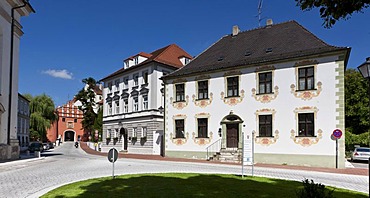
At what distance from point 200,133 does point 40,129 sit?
149 ft

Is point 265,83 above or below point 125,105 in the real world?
above

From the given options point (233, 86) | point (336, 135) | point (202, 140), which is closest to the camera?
point (336, 135)

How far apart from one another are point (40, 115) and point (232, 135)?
4931 centimetres

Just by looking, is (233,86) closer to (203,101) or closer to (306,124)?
(203,101)

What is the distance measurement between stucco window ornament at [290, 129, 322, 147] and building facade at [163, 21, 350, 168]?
67mm

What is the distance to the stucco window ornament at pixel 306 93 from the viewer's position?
23.0 metres

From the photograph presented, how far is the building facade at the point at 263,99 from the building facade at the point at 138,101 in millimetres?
5824

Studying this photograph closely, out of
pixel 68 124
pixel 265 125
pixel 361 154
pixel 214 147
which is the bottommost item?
pixel 361 154

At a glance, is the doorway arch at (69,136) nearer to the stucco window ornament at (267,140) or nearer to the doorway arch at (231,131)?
the doorway arch at (231,131)

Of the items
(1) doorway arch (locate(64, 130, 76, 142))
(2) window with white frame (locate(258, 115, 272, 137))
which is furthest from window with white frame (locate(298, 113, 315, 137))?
(1) doorway arch (locate(64, 130, 76, 142))

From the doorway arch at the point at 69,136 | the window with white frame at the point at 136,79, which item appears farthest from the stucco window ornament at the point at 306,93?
the doorway arch at the point at 69,136

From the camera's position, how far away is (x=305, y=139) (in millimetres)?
23156

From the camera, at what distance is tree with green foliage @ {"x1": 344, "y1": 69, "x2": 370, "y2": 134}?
41.1 metres

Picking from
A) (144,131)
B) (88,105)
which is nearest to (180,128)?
(144,131)
